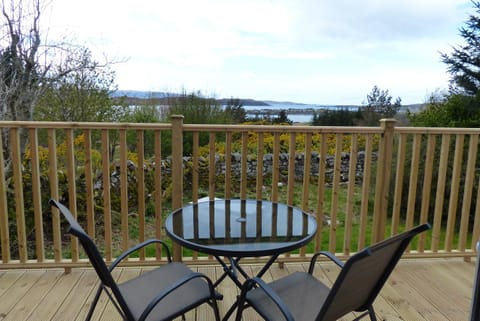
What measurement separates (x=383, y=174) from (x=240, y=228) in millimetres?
1471

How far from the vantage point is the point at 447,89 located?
6230 mm

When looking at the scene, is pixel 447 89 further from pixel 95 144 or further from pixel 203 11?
pixel 95 144

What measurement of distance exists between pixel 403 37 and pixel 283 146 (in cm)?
251

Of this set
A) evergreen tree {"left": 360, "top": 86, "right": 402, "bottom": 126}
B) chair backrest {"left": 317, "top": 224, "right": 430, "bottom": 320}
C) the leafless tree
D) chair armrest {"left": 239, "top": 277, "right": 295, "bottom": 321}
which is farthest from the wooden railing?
evergreen tree {"left": 360, "top": 86, "right": 402, "bottom": 126}

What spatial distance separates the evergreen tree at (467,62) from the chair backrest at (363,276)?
5.79 m

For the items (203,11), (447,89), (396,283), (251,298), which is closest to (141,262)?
(251,298)

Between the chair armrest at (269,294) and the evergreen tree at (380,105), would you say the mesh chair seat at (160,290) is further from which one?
the evergreen tree at (380,105)

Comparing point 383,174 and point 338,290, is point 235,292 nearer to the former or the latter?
point 338,290

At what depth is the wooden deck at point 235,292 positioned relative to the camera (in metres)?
2.26

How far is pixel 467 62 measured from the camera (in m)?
6.25

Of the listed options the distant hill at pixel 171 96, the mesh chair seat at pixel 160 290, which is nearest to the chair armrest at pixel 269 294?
the mesh chair seat at pixel 160 290

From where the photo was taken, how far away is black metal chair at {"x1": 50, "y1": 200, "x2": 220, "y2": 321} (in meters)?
1.44

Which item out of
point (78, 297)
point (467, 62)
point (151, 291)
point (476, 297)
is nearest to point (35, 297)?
point (78, 297)

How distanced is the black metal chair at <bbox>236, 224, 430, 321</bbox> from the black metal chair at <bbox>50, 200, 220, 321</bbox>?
0.78ft
